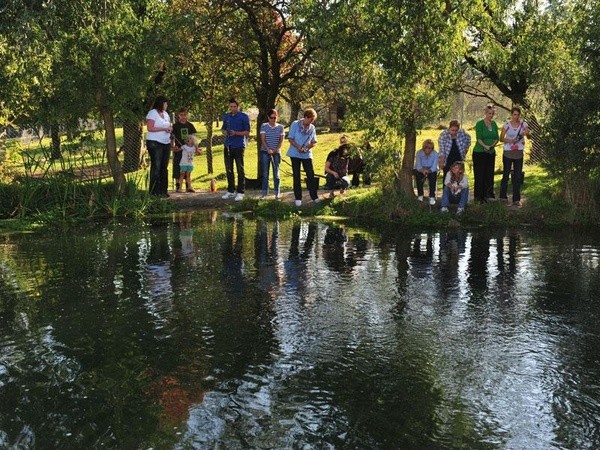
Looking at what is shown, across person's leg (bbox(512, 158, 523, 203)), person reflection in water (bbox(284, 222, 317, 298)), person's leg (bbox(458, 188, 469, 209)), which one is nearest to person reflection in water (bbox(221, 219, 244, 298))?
person reflection in water (bbox(284, 222, 317, 298))

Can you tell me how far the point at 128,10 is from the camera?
12.8m

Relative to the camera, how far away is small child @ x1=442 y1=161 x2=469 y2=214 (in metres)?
12.2

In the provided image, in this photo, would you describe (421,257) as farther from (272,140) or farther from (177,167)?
(177,167)

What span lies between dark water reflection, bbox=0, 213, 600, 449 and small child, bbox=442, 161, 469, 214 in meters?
2.64

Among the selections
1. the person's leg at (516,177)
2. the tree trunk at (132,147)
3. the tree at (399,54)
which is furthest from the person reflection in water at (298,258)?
the tree trunk at (132,147)

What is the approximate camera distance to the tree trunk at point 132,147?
69.2ft

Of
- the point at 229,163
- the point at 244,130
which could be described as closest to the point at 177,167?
the point at 229,163

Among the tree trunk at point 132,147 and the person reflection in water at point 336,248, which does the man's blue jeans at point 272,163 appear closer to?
the person reflection in water at point 336,248

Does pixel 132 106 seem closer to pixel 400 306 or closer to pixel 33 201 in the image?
pixel 33 201

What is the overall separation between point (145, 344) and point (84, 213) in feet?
25.8

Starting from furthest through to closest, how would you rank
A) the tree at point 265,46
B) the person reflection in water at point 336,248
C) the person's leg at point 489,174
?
the tree at point 265,46 < the person's leg at point 489,174 < the person reflection in water at point 336,248

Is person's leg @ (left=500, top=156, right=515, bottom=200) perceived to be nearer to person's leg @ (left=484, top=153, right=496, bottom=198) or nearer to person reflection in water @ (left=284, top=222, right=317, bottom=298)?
person's leg @ (left=484, top=153, right=496, bottom=198)

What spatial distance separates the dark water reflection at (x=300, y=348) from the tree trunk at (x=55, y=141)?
468 cm

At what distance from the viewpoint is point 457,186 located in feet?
40.5
